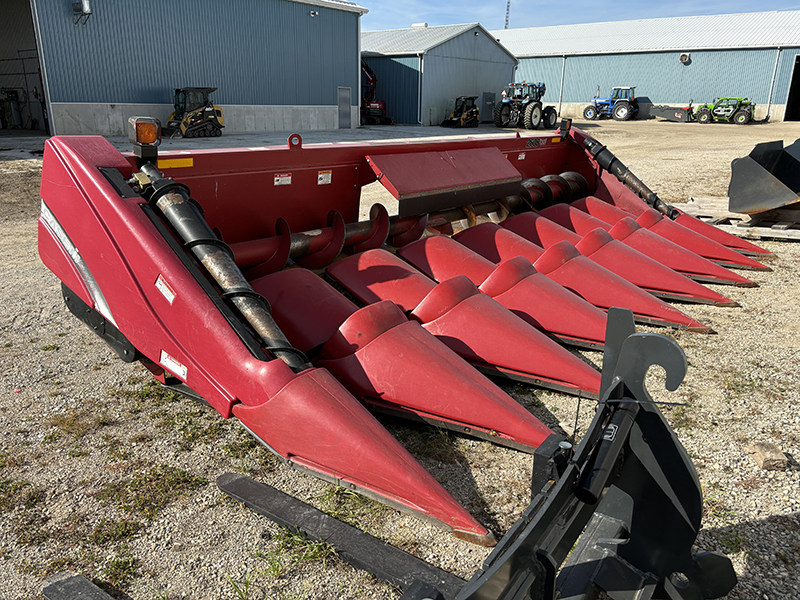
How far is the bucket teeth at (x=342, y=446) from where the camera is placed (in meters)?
1.97

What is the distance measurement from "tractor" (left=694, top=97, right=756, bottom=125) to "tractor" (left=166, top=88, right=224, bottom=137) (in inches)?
941

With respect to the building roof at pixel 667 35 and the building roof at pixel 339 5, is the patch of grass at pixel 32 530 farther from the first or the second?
the building roof at pixel 667 35

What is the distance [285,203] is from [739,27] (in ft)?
136

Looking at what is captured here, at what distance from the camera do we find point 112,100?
1638 cm

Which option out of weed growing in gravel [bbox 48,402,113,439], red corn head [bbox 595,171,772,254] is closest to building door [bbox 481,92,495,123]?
red corn head [bbox 595,171,772,254]

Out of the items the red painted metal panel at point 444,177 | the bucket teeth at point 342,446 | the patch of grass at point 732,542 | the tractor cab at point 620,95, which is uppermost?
the tractor cab at point 620,95

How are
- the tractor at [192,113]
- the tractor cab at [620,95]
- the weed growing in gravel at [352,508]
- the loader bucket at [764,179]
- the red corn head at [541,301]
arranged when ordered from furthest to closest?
the tractor cab at [620,95], the tractor at [192,113], the loader bucket at [764,179], the red corn head at [541,301], the weed growing in gravel at [352,508]

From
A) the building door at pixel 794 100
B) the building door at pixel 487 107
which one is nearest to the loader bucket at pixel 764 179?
the building door at pixel 487 107

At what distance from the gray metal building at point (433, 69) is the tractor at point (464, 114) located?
1.01 metres

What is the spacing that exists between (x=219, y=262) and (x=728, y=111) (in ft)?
107

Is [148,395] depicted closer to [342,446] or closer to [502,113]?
[342,446]

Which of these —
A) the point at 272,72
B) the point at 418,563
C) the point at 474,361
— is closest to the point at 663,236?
the point at 474,361

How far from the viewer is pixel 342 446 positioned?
81.7 inches


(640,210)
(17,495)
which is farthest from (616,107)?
(17,495)
